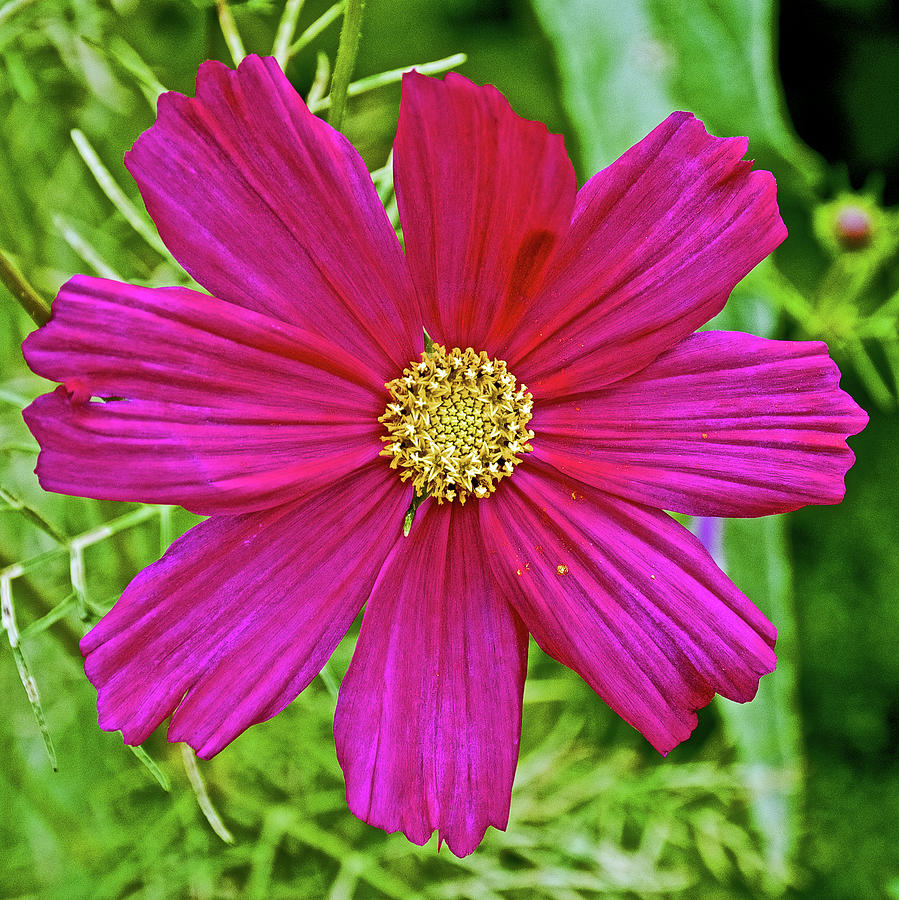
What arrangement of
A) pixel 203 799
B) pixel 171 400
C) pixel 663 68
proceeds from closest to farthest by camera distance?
pixel 171 400, pixel 203 799, pixel 663 68

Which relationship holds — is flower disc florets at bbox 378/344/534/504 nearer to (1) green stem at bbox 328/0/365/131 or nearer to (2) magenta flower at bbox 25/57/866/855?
(2) magenta flower at bbox 25/57/866/855

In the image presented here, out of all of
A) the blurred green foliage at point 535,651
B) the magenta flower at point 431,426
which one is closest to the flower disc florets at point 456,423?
the magenta flower at point 431,426

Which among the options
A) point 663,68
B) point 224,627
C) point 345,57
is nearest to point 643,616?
point 224,627

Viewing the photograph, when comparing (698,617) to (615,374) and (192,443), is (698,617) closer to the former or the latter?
(615,374)

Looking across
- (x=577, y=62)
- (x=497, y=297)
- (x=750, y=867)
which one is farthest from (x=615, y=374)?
(x=750, y=867)

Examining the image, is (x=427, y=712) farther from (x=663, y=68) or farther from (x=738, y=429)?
(x=663, y=68)
